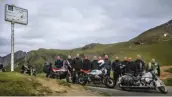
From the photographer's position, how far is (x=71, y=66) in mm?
23312

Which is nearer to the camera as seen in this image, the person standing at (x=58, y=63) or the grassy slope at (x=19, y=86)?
the grassy slope at (x=19, y=86)

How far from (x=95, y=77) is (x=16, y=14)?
20.2 ft

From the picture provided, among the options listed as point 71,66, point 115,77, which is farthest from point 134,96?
point 71,66

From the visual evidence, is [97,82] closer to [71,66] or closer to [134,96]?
[71,66]

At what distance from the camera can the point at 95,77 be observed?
73.4 ft

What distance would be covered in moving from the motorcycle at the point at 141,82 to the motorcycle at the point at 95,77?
34.9 inches

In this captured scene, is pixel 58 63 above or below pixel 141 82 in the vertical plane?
above

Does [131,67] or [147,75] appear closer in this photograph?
[147,75]

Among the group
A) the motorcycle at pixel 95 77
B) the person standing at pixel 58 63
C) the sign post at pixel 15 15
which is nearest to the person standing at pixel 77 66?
the motorcycle at pixel 95 77

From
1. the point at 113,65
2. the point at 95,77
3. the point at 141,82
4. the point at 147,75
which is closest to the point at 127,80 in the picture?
the point at 141,82

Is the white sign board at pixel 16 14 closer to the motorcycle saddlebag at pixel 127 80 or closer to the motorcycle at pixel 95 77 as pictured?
the motorcycle at pixel 95 77

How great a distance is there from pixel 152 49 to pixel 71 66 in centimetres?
12756

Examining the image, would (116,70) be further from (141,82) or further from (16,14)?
(16,14)

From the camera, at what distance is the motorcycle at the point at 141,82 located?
775 inches
